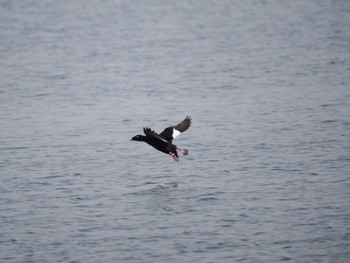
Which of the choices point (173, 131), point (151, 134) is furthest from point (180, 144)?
point (151, 134)

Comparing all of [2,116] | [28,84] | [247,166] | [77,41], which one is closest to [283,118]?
[247,166]

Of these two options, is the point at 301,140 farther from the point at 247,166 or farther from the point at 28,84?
the point at 28,84

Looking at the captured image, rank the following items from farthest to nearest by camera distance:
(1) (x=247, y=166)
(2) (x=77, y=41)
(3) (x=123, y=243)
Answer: (2) (x=77, y=41)
(1) (x=247, y=166)
(3) (x=123, y=243)

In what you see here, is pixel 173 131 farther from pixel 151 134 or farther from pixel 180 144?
pixel 180 144

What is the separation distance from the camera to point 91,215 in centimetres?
1530

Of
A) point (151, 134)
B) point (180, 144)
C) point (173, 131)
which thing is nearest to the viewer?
point (151, 134)

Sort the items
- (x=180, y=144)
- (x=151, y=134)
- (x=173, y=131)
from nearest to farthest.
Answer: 1. (x=151, y=134)
2. (x=173, y=131)
3. (x=180, y=144)

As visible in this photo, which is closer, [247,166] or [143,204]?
[143,204]

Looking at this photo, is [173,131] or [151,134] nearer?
[151,134]

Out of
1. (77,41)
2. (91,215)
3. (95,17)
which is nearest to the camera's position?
(91,215)

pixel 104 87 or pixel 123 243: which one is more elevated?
pixel 104 87

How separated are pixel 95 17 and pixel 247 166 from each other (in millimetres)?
35268

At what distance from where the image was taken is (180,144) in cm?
2066

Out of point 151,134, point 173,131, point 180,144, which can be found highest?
point 151,134
